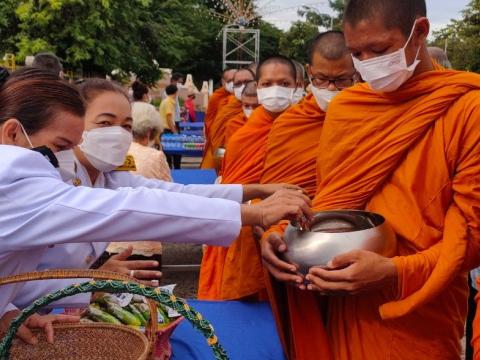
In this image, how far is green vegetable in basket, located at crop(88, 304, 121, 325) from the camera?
74.4 inches

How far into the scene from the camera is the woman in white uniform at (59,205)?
1.44m

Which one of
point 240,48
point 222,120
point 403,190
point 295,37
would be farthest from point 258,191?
point 295,37

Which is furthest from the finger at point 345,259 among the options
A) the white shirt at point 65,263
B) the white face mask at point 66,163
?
the white face mask at point 66,163

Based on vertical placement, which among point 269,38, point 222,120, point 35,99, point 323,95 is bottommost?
point 269,38

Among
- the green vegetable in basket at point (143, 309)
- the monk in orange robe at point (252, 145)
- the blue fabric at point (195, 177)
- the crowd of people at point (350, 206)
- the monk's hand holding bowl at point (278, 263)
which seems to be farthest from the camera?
the blue fabric at point (195, 177)

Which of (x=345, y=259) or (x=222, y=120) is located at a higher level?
(x=345, y=259)

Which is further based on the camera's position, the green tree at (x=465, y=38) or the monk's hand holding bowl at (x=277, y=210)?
the green tree at (x=465, y=38)

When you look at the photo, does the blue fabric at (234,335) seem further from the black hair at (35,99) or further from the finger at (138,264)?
the black hair at (35,99)

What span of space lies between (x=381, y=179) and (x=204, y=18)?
43.5 meters

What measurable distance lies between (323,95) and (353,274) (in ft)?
3.81

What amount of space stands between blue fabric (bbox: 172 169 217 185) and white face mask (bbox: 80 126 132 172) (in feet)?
9.78

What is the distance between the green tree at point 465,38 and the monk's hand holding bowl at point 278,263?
21.9 meters

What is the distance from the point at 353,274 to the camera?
163cm

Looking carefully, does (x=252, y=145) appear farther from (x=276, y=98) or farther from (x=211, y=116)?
(x=211, y=116)
